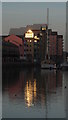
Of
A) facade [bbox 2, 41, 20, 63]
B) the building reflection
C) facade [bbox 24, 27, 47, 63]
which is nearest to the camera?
the building reflection

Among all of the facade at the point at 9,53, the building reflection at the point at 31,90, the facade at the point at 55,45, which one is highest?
the facade at the point at 55,45

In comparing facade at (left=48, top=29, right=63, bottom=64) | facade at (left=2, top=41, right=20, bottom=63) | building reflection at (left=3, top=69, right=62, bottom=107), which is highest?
facade at (left=48, top=29, right=63, bottom=64)

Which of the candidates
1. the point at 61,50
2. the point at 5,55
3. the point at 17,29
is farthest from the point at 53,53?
the point at 5,55

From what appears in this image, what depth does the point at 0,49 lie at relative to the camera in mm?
71812

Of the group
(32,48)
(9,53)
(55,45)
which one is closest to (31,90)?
(9,53)

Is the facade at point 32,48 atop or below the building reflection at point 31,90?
atop

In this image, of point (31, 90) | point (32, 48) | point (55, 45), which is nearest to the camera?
point (31, 90)

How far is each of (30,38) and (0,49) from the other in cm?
3686

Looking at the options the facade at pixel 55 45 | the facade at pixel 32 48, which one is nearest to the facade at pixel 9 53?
the facade at pixel 32 48

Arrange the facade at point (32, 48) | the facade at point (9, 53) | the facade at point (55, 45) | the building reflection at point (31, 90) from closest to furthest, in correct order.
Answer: the building reflection at point (31, 90) < the facade at point (9, 53) < the facade at point (32, 48) < the facade at point (55, 45)

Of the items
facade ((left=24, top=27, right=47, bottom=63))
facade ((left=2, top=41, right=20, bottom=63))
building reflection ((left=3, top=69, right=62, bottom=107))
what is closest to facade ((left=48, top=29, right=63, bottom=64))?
facade ((left=24, top=27, right=47, bottom=63))

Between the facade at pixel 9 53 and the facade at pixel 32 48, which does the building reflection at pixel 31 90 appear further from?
the facade at pixel 32 48

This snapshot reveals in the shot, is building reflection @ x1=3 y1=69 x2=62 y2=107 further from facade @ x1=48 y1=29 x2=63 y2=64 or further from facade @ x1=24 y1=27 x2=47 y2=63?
facade @ x1=48 y1=29 x2=63 y2=64

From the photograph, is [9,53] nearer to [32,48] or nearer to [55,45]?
[32,48]
